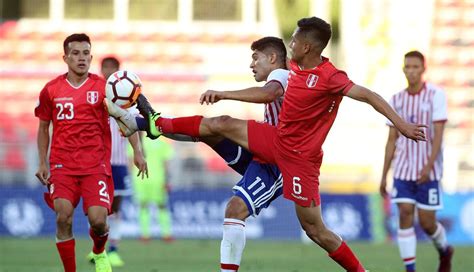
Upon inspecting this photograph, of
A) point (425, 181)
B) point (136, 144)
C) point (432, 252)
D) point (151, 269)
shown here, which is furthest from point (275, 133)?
point (432, 252)

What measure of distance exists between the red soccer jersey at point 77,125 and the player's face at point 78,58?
13 cm

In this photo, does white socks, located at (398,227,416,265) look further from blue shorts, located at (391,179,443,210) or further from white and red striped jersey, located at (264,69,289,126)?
white and red striped jersey, located at (264,69,289,126)

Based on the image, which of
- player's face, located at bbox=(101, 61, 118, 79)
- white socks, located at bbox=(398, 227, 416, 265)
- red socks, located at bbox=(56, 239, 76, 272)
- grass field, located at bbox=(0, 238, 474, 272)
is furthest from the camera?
grass field, located at bbox=(0, 238, 474, 272)

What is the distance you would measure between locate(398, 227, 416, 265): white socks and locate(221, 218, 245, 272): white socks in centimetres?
320

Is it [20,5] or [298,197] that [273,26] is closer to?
[20,5]

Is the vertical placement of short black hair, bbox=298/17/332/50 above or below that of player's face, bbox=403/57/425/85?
above

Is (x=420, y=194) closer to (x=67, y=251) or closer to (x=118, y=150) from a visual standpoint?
(x=67, y=251)

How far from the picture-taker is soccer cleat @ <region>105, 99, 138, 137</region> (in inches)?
341

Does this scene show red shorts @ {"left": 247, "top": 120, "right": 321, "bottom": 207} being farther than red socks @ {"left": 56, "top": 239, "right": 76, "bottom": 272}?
No

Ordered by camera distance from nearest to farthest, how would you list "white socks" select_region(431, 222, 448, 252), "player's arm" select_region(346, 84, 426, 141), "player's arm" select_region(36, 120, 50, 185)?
"player's arm" select_region(346, 84, 426, 141) < "player's arm" select_region(36, 120, 50, 185) < "white socks" select_region(431, 222, 448, 252)

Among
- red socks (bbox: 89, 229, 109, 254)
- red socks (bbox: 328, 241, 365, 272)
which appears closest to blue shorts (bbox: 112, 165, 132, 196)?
red socks (bbox: 89, 229, 109, 254)

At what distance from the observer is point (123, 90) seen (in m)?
8.70

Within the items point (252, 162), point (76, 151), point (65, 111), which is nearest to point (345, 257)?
point (252, 162)

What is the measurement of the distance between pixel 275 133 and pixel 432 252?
832 cm
